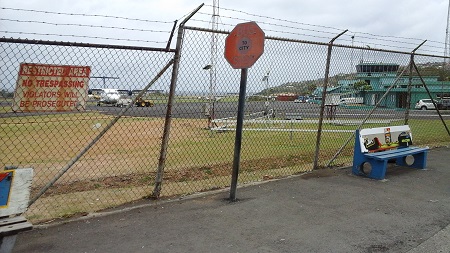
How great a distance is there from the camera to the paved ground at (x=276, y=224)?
380 centimetres

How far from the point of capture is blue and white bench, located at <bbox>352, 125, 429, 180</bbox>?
6555 millimetres

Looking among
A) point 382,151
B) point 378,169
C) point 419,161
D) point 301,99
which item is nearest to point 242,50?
point 378,169

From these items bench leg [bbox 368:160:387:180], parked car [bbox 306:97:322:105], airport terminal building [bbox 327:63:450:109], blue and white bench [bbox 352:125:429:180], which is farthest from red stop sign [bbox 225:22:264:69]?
parked car [bbox 306:97:322:105]

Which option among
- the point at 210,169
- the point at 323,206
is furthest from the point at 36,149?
the point at 323,206

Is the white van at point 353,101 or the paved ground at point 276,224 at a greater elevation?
the white van at point 353,101

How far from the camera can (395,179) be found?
662cm

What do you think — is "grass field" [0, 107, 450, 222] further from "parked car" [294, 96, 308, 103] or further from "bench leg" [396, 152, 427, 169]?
"parked car" [294, 96, 308, 103]

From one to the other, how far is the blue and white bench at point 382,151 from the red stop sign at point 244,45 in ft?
9.80

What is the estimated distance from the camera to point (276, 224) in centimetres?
440

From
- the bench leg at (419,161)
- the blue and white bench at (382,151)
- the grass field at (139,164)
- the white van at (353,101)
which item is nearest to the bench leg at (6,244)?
the grass field at (139,164)

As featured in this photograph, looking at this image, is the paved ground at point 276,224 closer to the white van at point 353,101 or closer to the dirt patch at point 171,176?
the dirt patch at point 171,176

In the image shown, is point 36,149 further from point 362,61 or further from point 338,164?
point 362,61

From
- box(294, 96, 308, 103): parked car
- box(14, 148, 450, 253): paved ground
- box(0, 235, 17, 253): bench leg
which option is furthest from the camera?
box(294, 96, 308, 103): parked car

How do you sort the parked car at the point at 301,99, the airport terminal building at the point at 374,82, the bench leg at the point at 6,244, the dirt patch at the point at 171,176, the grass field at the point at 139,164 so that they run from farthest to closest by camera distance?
the airport terminal building at the point at 374,82, the parked car at the point at 301,99, the dirt patch at the point at 171,176, the grass field at the point at 139,164, the bench leg at the point at 6,244
